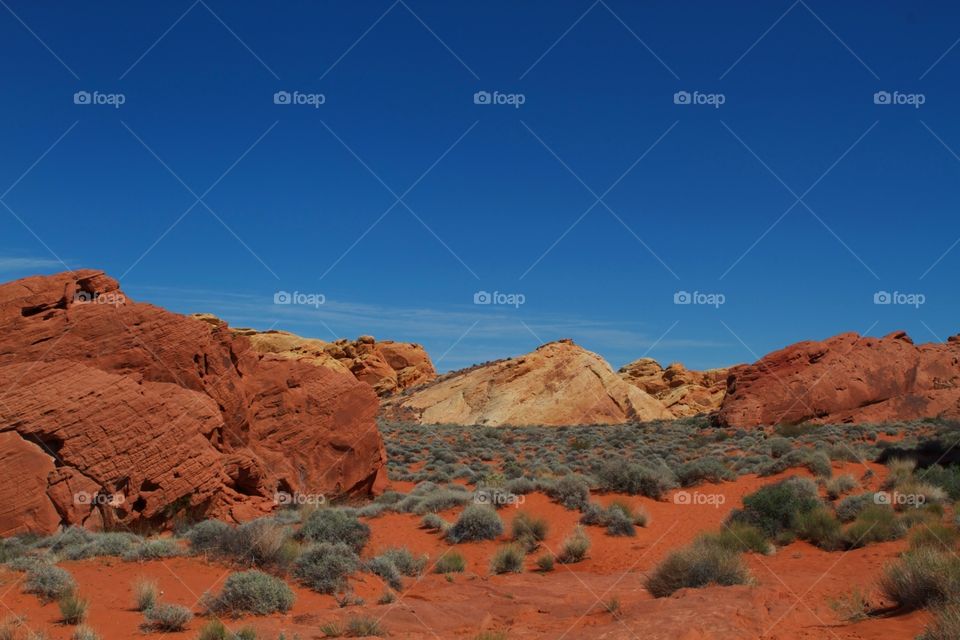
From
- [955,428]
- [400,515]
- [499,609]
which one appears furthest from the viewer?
[955,428]

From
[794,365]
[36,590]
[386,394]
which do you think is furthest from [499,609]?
[386,394]

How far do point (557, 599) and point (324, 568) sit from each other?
359 centimetres

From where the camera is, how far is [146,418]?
13578 millimetres

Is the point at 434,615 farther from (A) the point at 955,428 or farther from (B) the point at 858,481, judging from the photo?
(A) the point at 955,428

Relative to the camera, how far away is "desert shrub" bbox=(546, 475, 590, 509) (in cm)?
1759

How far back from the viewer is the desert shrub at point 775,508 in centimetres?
1416

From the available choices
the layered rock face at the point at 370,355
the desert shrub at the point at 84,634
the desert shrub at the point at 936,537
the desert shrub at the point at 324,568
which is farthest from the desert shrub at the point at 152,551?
the layered rock face at the point at 370,355

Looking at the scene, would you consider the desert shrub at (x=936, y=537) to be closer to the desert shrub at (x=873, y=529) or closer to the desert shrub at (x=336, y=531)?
the desert shrub at (x=873, y=529)

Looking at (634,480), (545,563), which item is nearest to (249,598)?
(545,563)

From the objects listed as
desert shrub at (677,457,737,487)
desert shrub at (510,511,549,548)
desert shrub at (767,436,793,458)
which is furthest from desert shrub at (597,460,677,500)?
desert shrub at (767,436,793,458)

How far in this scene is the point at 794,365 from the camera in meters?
36.1

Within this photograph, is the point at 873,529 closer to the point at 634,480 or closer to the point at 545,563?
the point at 545,563

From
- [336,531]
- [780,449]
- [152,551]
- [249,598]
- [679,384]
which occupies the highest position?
[679,384]

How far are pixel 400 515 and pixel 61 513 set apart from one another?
7.22 m
